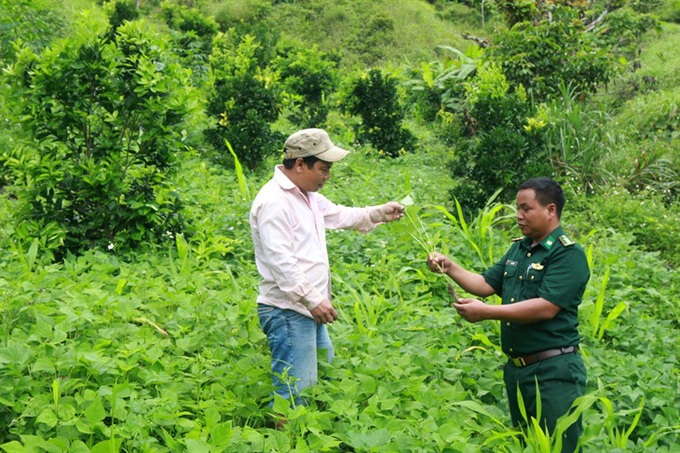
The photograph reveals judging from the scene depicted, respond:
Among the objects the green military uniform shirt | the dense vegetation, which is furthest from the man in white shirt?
the green military uniform shirt

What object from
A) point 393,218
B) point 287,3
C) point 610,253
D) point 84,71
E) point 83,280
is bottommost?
point 610,253

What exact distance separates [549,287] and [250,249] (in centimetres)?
341

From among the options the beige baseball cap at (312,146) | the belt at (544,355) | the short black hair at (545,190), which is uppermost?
the beige baseball cap at (312,146)

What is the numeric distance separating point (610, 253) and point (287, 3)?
20.8m

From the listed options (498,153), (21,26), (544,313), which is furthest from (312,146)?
(21,26)

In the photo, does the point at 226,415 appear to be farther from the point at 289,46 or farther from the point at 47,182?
the point at 289,46

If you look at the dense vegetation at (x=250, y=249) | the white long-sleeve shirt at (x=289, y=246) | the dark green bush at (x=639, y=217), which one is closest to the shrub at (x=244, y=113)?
the dense vegetation at (x=250, y=249)

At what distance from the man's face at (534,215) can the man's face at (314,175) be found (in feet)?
3.22

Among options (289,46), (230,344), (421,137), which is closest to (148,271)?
(230,344)

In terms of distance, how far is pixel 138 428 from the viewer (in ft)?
9.88

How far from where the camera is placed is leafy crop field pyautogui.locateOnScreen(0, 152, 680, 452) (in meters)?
3.17

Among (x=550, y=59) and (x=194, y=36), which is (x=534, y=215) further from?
(x=194, y=36)

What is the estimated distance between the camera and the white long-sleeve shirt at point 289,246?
3373mm

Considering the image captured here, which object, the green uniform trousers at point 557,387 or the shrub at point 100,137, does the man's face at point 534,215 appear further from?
the shrub at point 100,137
